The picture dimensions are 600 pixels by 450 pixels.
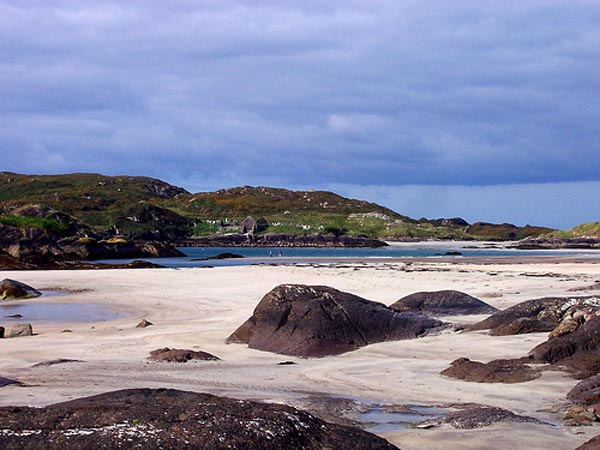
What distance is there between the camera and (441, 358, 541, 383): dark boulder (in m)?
10.1

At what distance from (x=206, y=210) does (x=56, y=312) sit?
140m

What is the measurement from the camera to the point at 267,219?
14250cm

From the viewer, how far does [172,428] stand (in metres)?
4.87

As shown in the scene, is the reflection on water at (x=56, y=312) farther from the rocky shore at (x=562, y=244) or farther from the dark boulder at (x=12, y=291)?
the rocky shore at (x=562, y=244)

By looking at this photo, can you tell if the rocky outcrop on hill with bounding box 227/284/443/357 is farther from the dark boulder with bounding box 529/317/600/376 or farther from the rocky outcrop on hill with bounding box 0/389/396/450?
the rocky outcrop on hill with bounding box 0/389/396/450

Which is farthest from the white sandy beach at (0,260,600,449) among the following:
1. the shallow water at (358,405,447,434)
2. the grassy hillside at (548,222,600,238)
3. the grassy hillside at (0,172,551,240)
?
the grassy hillside at (548,222,600,238)

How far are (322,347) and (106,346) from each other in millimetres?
4248

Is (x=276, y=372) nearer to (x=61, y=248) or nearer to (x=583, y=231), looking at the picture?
(x=61, y=248)

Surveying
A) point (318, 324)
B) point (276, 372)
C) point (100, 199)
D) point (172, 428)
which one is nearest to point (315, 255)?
point (318, 324)

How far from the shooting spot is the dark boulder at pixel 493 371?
1012cm

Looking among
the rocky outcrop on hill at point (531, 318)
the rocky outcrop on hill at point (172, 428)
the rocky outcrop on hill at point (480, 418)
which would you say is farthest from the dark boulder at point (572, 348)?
the rocky outcrop on hill at point (172, 428)

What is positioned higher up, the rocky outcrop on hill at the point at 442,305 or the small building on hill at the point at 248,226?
the small building on hill at the point at 248,226

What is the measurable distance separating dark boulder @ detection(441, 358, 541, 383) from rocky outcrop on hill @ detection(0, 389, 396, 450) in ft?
17.9

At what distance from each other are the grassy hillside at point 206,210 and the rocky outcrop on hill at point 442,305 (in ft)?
248
